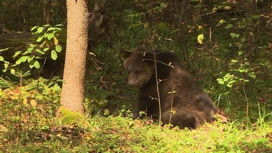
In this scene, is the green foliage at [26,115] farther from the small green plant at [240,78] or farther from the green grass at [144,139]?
the small green plant at [240,78]

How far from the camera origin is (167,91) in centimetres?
723

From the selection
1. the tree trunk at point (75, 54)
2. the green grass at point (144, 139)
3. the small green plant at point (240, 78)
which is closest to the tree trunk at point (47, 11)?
the small green plant at point (240, 78)

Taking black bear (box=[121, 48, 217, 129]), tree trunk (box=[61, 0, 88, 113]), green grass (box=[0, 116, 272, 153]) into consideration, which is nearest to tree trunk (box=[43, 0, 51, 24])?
black bear (box=[121, 48, 217, 129])

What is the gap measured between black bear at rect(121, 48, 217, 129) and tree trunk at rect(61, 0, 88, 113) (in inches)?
42.7

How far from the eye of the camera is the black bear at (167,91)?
6973 millimetres

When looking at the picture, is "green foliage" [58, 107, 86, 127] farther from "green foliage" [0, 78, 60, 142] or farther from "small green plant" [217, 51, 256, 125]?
"small green plant" [217, 51, 256, 125]

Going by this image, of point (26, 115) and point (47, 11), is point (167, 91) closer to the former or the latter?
point (26, 115)

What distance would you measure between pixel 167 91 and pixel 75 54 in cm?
173

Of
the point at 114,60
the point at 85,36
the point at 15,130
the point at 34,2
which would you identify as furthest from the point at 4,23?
the point at 15,130

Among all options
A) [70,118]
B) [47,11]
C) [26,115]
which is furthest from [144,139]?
[47,11]

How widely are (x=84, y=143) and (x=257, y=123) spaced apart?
115 inches

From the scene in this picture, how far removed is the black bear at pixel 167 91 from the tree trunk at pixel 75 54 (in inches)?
42.7

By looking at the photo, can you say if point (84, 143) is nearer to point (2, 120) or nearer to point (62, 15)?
point (2, 120)

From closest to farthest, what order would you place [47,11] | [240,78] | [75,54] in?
[75,54] → [240,78] → [47,11]
